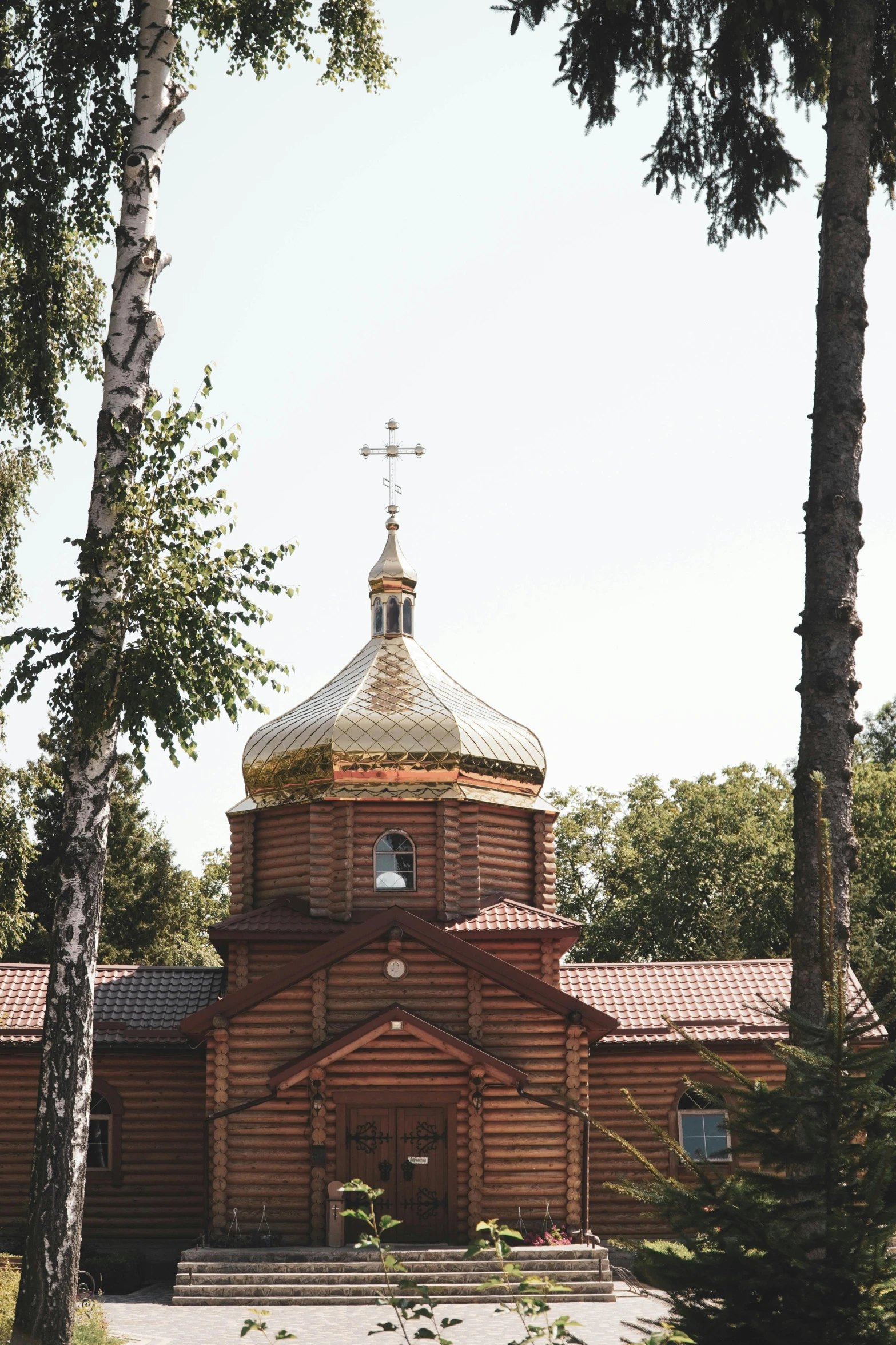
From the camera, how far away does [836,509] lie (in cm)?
1124

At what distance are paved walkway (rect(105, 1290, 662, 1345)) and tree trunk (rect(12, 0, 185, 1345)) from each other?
→ 3924 millimetres

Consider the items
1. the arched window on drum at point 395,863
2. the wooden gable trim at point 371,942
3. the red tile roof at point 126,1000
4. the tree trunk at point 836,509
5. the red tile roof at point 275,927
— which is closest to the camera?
the tree trunk at point 836,509

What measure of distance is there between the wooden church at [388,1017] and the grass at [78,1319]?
5602mm

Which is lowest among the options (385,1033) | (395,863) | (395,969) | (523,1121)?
(523,1121)

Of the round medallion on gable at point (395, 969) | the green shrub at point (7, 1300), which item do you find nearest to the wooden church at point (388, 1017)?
the round medallion on gable at point (395, 969)

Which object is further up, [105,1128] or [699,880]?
[699,880]

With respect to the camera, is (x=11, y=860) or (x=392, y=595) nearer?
(x=11, y=860)

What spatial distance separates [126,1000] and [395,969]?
200 inches

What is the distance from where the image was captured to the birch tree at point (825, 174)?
10727 mm

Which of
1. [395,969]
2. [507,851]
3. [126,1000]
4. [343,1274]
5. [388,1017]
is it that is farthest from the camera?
[126,1000]

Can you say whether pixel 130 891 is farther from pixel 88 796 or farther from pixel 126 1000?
pixel 88 796

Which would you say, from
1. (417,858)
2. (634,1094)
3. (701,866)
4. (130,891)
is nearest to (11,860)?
(417,858)

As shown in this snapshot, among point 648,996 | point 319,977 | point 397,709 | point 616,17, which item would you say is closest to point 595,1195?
point 648,996

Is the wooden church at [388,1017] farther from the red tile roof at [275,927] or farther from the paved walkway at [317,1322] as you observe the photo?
the paved walkway at [317,1322]
